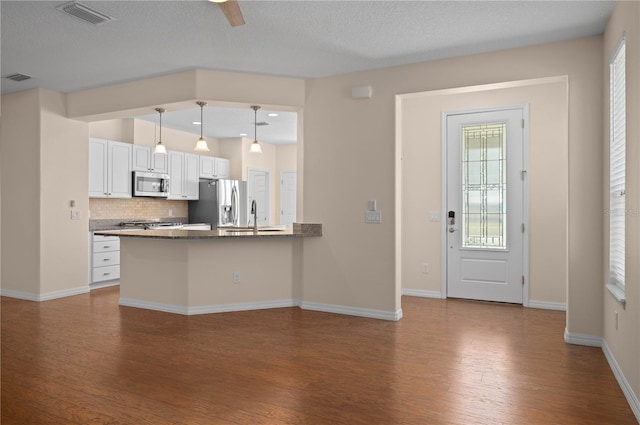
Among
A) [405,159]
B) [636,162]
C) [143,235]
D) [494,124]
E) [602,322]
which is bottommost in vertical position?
[602,322]

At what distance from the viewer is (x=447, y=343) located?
3789 millimetres

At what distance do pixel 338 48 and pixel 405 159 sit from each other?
2204mm

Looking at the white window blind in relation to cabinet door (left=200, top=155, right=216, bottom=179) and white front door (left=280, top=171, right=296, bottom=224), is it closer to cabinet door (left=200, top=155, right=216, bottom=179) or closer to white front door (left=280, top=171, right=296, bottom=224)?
cabinet door (left=200, top=155, right=216, bottom=179)

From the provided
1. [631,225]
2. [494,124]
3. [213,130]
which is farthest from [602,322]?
[213,130]

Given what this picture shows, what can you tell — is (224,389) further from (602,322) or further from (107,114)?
(107,114)

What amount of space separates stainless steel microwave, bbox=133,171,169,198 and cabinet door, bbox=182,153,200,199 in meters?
0.55

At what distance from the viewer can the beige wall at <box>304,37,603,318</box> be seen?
3682 mm

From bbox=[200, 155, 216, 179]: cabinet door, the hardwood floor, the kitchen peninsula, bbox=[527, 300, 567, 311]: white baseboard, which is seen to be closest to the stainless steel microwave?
bbox=[200, 155, 216, 179]: cabinet door

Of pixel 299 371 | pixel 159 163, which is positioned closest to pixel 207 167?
pixel 159 163

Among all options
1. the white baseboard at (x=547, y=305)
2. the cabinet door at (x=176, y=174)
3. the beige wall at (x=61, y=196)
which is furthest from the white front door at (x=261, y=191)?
the white baseboard at (x=547, y=305)

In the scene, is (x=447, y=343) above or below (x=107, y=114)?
below

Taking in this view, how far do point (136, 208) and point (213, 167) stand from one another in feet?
5.73

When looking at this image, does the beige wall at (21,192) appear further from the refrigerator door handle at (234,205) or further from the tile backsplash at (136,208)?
the refrigerator door handle at (234,205)

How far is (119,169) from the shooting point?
6750mm
